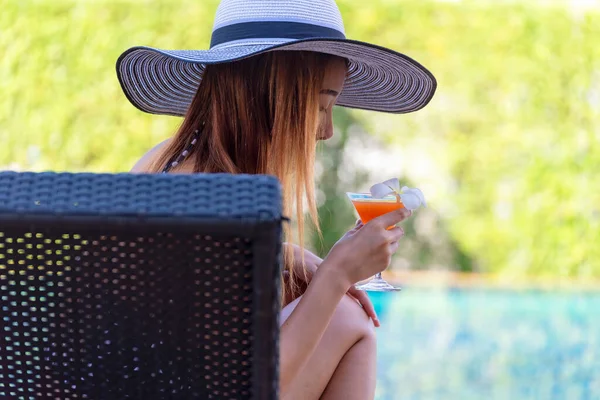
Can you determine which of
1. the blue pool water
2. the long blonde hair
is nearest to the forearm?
the long blonde hair

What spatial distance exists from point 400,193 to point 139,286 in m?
1.10

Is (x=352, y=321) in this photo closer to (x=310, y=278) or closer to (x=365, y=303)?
(x=365, y=303)

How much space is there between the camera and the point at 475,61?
843 cm

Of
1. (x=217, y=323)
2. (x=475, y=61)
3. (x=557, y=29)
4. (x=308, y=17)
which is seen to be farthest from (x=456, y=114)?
(x=217, y=323)

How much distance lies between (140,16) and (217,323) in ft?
25.0

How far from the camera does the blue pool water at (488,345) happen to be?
5.50 meters

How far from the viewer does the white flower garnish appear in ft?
5.88

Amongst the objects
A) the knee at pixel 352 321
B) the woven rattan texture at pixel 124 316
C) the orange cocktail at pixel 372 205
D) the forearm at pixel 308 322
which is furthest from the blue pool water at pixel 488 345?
the woven rattan texture at pixel 124 316

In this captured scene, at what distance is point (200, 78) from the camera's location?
245 centimetres

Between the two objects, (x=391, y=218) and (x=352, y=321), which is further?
(x=352, y=321)

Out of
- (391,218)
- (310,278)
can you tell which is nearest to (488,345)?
(310,278)

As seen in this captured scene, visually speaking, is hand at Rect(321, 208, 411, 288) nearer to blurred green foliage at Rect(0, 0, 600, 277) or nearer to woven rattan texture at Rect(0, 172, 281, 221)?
woven rattan texture at Rect(0, 172, 281, 221)

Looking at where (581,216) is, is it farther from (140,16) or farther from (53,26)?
(53,26)

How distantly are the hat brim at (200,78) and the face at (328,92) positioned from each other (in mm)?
51
